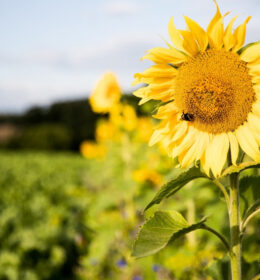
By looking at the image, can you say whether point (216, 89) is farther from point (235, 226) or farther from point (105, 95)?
point (105, 95)

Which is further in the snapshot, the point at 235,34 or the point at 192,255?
the point at 192,255

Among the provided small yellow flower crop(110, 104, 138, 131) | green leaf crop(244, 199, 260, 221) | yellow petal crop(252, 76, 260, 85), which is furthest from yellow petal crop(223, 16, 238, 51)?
small yellow flower crop(110, 104, 138, 131)

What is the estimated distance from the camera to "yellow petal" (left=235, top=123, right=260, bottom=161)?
1.26m

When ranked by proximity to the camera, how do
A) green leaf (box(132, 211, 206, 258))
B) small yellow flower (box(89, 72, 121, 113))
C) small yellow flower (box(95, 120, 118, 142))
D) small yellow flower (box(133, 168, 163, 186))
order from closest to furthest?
green leaf (box(132, 211, 206, 258)) → small yellow flower (box(133, 168, 163, 186)) → small yellow flower (box(89, 72, 121, 113)) → small yellow flower (box(95, 120, 118, 142))

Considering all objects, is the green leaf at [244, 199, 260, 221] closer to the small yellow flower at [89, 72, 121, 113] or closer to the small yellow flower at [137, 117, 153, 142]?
the small yellow flower at [137, 117, 153, 142]

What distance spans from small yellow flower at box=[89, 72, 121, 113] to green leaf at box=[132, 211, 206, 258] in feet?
8.78

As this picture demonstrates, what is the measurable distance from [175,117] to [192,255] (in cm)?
116

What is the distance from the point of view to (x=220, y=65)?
1.27 m

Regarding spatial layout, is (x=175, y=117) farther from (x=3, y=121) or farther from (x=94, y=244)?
(x=3, y=121)

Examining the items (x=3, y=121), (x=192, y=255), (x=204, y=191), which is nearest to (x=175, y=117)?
(x=192, y=255)

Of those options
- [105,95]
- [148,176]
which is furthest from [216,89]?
[105,95]

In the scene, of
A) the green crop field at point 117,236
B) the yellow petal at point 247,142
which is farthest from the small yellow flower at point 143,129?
the yellow petal at point 247,142

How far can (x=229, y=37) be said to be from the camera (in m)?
1.24

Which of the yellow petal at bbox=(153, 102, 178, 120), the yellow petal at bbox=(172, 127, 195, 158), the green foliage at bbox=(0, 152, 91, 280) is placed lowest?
the green foliage at bbox=(0, 152, 91, 280)
